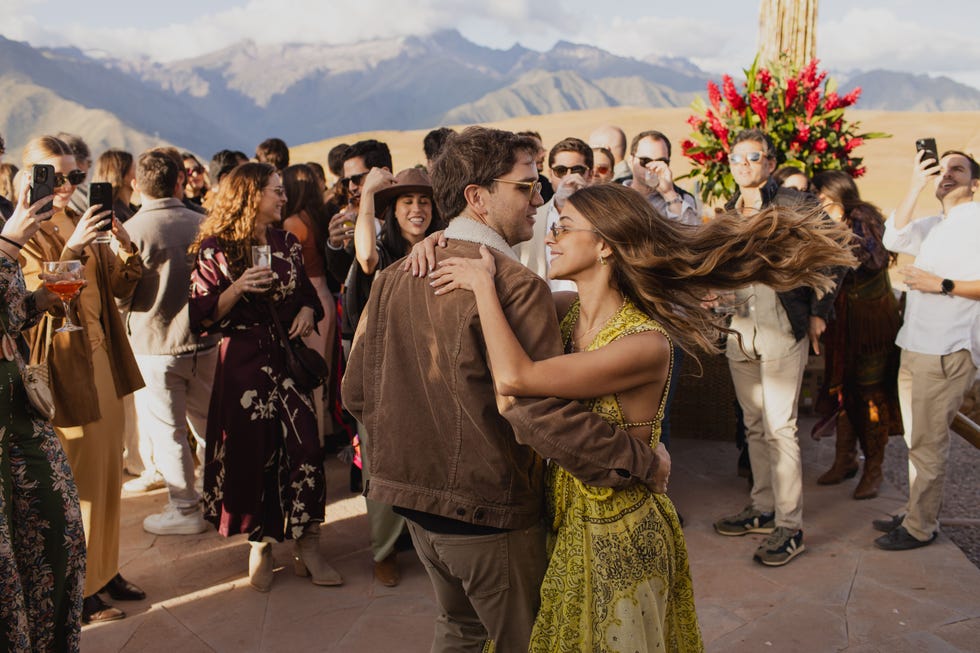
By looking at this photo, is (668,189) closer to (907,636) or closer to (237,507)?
(907,636)

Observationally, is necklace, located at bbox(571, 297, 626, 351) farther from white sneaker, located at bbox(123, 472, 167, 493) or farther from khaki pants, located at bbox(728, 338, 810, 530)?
white sneaker, located at bbox(123, 472, 167, 493)

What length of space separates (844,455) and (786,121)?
2.73 m

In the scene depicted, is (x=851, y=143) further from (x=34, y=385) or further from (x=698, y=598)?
(x=34, y=385)

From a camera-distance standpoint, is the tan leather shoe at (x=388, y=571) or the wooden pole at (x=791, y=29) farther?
the wooden pole at (x=791, y=29)

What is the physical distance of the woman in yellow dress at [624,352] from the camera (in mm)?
2287

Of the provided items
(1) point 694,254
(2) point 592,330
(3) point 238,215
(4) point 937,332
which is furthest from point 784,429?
(3) point 238,215

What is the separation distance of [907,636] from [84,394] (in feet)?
13.2

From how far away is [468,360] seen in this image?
2.34m

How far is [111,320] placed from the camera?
4.32 m

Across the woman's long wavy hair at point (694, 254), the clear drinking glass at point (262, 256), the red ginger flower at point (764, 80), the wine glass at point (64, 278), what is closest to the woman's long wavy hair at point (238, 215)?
the clear drinking glass at point (262, 256)

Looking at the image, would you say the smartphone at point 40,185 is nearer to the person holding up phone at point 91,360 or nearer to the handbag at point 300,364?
the person holding up phone at point 91,360

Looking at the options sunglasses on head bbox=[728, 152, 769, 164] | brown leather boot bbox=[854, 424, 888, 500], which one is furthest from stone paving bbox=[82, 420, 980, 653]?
sunglasses on head bbox=[728, 152, 769, 164]

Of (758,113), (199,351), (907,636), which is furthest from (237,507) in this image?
(758,113)

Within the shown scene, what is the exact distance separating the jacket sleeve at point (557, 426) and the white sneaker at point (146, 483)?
4.55 meters
